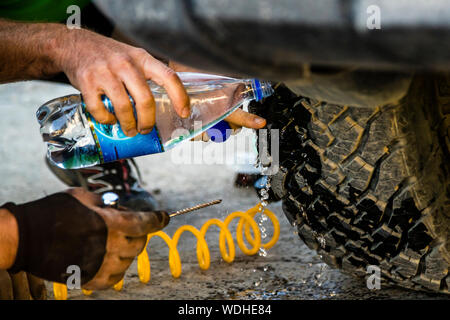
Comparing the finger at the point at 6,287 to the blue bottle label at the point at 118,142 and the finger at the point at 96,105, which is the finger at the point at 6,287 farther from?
the finger at the point at 96,105

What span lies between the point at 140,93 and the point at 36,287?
62cm

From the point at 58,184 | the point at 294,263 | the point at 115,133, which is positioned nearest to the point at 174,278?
the point at 294,263

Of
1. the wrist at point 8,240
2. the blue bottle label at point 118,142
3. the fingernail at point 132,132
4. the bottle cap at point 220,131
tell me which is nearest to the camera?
the wrist at point 8,240

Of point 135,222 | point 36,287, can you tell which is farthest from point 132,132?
point 36,287

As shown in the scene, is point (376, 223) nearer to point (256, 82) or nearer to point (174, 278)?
point (256, 82)

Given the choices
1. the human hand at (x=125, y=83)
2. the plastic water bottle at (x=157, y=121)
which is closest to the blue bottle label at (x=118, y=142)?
the plastic water bottle at (x=157, y=121)

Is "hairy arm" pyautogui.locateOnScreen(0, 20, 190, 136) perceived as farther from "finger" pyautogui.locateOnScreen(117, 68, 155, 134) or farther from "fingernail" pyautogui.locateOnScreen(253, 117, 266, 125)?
"fingernail" pyautogui.locateOnScreen(253, 117, 266, 125)

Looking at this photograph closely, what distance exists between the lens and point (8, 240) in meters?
1.16

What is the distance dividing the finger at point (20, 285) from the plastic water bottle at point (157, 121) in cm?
35

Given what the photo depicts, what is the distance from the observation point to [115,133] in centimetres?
142

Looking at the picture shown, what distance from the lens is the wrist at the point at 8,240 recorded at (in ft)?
3.80

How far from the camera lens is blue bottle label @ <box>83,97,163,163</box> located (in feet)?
4.67

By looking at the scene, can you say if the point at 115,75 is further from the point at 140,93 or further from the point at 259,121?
the point at 259,121
